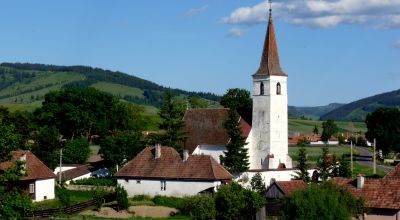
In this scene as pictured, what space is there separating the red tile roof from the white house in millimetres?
11604

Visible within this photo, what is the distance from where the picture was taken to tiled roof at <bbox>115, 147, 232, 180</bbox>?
62284 millimetres

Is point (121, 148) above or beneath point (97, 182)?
above

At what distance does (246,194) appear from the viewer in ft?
154

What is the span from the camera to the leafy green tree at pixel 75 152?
86.2m

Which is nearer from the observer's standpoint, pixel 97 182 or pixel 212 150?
pixel 97 182

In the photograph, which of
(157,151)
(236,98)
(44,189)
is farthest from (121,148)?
(236,98)

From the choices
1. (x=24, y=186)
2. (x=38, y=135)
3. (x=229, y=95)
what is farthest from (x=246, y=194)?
(x=229, y=95)

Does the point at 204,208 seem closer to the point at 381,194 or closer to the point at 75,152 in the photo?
the point at 381,194

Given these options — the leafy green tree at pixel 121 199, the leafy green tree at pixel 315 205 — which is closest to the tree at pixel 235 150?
the leafy green tree at pixel 121 199

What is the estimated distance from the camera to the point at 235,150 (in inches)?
2795

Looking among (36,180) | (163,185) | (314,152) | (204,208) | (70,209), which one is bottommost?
(70,209)

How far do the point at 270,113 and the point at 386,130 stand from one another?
44.2 meters

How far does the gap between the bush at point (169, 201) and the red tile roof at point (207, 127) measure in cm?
1618

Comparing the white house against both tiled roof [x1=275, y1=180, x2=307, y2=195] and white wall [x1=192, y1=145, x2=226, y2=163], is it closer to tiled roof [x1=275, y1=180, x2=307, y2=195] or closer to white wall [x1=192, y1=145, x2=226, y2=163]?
tiled roof [x1=275, y1=180, x2=307, y2=195]
